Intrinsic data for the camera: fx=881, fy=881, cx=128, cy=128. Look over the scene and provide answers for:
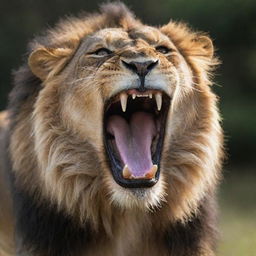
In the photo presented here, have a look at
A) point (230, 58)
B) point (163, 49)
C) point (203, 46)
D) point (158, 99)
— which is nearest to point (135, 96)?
point (158, 99)

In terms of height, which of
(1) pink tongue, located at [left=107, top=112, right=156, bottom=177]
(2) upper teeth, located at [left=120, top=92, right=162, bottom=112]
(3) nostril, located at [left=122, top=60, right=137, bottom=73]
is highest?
(3) nostril, located at [left=122, top=60, right=137, bottom=73]

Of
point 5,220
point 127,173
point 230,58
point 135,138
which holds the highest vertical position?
point 230,58

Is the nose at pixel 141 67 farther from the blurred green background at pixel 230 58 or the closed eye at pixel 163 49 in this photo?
the blurred green background at pixel 230 58

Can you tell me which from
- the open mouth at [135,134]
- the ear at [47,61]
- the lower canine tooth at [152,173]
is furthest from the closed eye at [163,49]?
the lower canine tooth at [152,173]

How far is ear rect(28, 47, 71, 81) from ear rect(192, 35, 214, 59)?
2.61 feet

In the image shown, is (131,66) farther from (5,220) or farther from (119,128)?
(5,220)

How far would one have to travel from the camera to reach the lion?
488 cm

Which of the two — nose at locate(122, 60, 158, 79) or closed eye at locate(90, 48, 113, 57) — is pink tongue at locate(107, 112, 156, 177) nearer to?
closed eye at locate(90, 48, 113, 57)

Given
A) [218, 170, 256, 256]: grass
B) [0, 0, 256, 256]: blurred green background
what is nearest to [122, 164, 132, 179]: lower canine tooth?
[218, 170, 256, 256]: grass

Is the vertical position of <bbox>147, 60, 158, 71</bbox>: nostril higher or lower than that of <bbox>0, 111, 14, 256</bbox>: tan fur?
higher

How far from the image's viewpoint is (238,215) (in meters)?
10.9

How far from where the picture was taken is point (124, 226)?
5.04m

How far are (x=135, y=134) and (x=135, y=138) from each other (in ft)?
0.09

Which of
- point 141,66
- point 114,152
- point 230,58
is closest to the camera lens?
point 141,66
